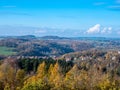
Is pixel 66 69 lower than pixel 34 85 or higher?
lower

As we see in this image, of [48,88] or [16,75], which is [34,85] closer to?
[48,88]

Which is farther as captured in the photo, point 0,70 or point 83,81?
point 0,70

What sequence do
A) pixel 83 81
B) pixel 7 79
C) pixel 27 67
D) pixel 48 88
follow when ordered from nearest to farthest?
pixel 48 88, pixel 83 81, pixel 7 79, pixel 27 67

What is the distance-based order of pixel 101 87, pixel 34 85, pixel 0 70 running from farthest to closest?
pixel 0 70, pixel 101 87, pixel 34 85

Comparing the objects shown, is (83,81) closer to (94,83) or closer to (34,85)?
(94,83)

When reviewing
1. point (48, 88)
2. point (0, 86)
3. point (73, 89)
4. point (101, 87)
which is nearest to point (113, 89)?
point (101, 87)

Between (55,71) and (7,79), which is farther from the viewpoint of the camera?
(55,71)

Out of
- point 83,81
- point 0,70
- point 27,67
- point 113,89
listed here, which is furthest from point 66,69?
point 113,89

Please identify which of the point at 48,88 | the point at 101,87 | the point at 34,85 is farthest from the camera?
the point at 101,87

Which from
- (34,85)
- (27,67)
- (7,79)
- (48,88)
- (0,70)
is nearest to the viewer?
(34,85)
